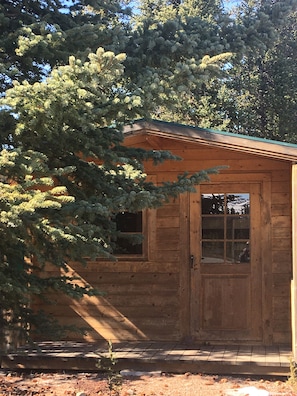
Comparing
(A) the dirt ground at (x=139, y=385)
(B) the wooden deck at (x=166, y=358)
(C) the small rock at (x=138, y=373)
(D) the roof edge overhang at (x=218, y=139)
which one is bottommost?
(A) the dirt ground at (x=139, y=385)

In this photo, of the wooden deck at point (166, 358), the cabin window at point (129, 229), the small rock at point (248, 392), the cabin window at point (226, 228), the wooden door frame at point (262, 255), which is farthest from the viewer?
the cabin window at point (129, 229)

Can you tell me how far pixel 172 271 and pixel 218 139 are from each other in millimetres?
1967

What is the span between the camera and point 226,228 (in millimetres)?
6703

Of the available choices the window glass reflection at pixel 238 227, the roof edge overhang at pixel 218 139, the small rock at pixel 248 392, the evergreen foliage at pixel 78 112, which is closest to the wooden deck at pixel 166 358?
the small rock at pixel 248 392

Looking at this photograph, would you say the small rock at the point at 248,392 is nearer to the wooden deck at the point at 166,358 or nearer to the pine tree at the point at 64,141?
the wooden deck at the point at 166,358

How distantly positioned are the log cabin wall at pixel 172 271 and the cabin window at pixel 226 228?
0.22 metres

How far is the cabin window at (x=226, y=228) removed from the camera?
21.9 feet

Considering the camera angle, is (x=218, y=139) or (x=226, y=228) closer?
(x=218, y=139)

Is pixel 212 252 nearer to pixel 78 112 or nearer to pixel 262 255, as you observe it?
pixel 262 255

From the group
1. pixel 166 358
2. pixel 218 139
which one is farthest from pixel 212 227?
pixel 166 358

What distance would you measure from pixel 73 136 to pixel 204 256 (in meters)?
2.99

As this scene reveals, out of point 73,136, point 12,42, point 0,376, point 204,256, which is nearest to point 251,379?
point 204,256

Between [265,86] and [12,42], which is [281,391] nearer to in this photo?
[12,42]

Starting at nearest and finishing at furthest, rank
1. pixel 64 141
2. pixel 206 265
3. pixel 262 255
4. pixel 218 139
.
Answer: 1. pixel 64 141
2. pixel 218 139
3. pixel 262 255
4. pixel 206 265
